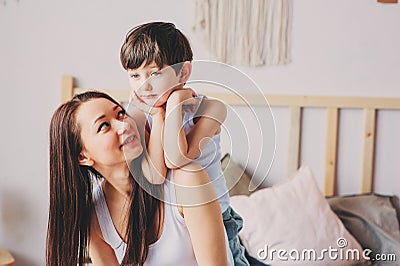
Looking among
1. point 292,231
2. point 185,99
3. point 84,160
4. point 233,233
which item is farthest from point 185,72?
point 292,231

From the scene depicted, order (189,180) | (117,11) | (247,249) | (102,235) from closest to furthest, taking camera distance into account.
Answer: (189,180)
(102,235)
(247,249)
(117,11)

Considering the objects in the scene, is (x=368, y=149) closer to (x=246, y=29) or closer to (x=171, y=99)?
(x=246, y=29)

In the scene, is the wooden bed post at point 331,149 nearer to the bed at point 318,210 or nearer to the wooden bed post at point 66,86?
the bed at point 318,210

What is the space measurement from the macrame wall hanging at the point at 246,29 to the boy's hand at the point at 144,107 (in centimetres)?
147

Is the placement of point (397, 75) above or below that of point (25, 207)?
above

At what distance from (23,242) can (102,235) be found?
1.44 metres

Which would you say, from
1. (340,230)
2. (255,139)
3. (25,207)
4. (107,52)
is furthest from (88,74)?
(255,139)

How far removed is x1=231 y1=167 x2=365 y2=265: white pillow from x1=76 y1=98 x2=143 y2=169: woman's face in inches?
45.9

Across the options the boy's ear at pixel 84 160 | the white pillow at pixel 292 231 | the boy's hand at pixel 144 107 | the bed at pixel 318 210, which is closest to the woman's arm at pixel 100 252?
the boy's ear at pixel 84 160

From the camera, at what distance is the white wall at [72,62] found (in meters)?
2.33

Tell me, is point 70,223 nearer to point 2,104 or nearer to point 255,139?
point 255,139

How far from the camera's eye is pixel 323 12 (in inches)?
94.3

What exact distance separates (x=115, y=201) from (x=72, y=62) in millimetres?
1430

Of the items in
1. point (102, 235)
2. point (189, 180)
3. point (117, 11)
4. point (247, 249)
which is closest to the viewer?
point (189, 180)
